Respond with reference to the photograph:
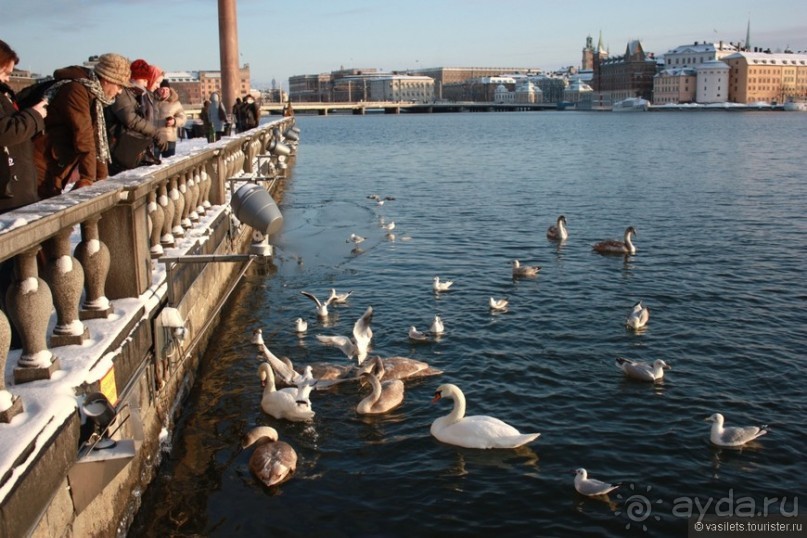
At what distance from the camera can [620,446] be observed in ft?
28.7

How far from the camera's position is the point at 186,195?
444 inches

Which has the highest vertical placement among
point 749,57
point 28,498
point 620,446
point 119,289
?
point 749,57

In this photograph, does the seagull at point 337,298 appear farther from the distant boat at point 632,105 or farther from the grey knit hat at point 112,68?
the distant boat at point 632,105

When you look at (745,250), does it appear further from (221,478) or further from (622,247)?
(221,478)

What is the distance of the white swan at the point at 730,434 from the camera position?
866cm

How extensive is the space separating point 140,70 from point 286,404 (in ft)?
15.7

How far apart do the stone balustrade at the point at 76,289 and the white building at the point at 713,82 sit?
193606mm

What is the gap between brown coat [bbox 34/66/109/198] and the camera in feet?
23.1

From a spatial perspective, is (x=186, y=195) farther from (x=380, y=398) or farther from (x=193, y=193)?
(x=380, y=398)

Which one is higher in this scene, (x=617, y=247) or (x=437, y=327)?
(x=617, y=247)

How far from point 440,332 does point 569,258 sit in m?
6.97

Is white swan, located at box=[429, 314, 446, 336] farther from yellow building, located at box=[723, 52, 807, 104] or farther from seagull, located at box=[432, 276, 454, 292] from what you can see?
yellow building, located at box=[723, 52, 807, 104]

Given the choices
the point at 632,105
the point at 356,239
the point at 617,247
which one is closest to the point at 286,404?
the point at 356,239

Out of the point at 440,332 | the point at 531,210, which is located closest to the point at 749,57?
the point at 531,210
